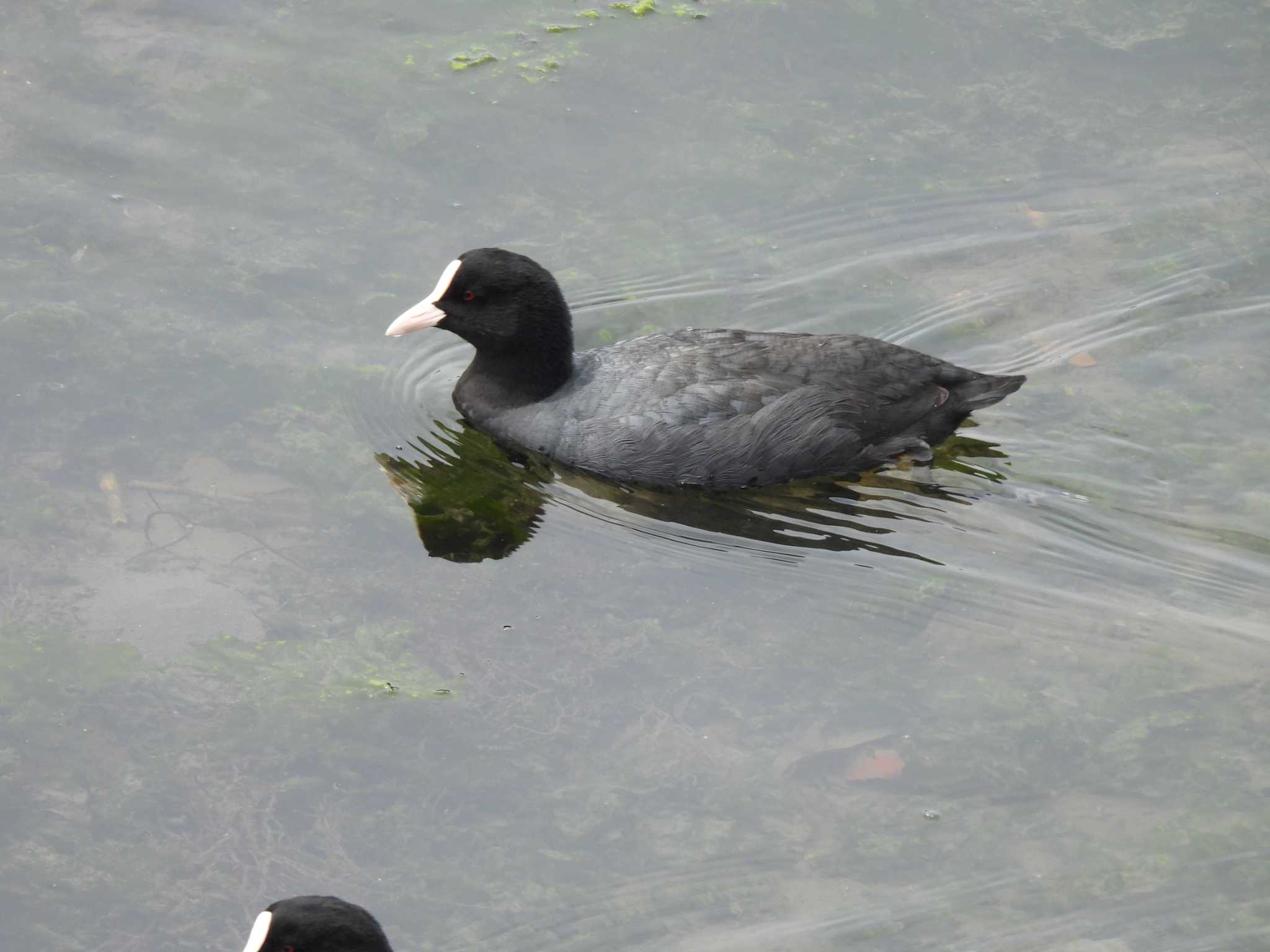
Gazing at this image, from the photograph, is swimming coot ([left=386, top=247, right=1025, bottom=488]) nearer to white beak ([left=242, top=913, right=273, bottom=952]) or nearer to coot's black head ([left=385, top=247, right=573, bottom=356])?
coot's black head ([left=385, top=247, right=573, bottom=356])

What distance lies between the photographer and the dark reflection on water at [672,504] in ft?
22.0

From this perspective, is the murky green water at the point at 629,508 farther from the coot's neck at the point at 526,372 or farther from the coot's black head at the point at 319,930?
the coot's black head at the point at 319,930

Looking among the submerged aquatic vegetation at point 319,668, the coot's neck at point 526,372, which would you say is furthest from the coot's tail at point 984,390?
the submerged aquatic vegetation at point 319,668

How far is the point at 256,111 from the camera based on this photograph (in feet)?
28.9

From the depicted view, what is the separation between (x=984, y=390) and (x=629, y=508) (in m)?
1.59

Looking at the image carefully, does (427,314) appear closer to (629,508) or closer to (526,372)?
(526,372)

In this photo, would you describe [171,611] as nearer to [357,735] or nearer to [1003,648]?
[357,735]

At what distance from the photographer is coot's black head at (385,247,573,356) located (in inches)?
287

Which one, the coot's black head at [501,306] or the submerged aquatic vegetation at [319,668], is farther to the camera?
the coot's black head at [501,306]

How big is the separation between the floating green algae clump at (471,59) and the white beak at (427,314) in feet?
7.53

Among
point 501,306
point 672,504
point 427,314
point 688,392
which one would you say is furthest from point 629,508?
point 427,314

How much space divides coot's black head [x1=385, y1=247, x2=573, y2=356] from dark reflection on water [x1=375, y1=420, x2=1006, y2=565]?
1.63 ft

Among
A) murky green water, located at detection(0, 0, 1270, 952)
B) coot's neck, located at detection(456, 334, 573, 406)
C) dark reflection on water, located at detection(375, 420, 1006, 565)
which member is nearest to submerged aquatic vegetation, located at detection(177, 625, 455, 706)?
murky green water, located at detection(0, 0, 1270, 952)

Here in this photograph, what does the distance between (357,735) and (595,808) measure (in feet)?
2.77
